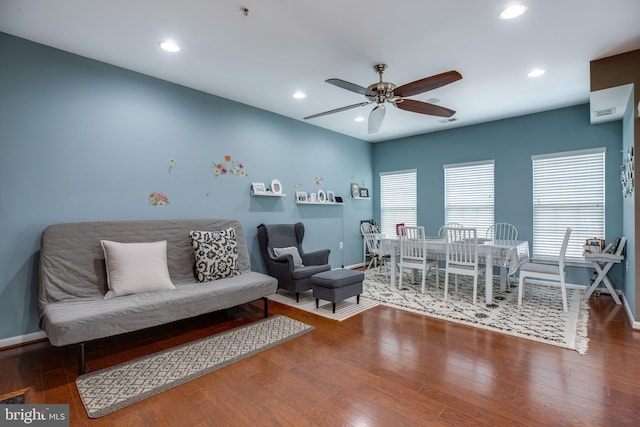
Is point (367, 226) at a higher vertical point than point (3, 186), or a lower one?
lower

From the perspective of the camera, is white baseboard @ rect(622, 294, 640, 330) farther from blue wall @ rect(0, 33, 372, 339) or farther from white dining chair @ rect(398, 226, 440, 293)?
blue wall @ rect(0, 33, 372, 339)

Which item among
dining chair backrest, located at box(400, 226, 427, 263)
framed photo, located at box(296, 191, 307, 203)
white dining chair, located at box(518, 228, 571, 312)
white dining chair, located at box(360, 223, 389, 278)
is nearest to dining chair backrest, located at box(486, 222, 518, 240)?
white dining chair, located at box(518, 228, 571, 312)

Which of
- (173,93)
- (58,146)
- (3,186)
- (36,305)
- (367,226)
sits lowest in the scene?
(36,305)

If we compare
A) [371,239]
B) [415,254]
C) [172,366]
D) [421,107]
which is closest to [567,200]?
[415,254]

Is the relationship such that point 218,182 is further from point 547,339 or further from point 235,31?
point 547,339

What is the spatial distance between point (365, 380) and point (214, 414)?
1.02m

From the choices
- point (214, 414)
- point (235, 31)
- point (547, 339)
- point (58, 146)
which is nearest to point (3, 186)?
point (58, 146)

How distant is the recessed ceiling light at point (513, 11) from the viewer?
7.54 ft

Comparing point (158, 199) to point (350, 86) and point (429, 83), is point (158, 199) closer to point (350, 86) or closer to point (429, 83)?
point (350, 86)

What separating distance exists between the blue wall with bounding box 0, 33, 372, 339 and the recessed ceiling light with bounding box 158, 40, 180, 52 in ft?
2.52

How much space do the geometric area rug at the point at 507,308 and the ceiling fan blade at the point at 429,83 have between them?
2399mm

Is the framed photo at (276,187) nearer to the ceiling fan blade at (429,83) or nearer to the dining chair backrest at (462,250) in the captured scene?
the ceiling fan blade at (429,83)

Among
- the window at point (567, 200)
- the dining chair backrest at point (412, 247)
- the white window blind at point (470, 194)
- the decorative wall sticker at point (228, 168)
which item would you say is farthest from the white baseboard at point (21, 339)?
the window at point (567, 200)

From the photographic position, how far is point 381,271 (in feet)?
19.2
